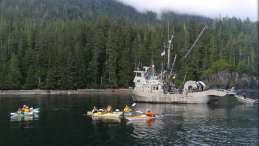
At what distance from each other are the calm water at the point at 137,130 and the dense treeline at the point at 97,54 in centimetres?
6488

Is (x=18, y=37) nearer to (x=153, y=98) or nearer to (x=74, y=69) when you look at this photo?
(x=74, y=69)

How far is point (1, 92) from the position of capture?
142 m

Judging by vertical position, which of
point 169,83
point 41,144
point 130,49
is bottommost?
point 41,144

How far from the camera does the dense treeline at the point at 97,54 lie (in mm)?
151375

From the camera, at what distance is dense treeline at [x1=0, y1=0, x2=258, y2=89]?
15138cm

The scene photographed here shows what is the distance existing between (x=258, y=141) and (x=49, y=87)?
102 metres

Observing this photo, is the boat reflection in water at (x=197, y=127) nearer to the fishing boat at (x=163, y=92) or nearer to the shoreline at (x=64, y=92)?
the fishing boat at (x=163, y=92)

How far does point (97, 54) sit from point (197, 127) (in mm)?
98103

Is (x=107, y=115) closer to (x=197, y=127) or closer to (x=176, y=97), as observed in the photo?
(x=197, y=127)

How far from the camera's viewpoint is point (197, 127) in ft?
217

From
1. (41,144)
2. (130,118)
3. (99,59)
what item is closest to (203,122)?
(130,118)

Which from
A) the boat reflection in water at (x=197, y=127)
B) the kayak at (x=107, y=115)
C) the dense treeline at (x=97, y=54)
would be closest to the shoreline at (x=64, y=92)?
the dense treeline at (x=97, y=54)

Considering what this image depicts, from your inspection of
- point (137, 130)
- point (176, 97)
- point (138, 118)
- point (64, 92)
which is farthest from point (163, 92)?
point (64, 92)

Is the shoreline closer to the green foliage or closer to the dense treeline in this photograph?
the dense treeline
